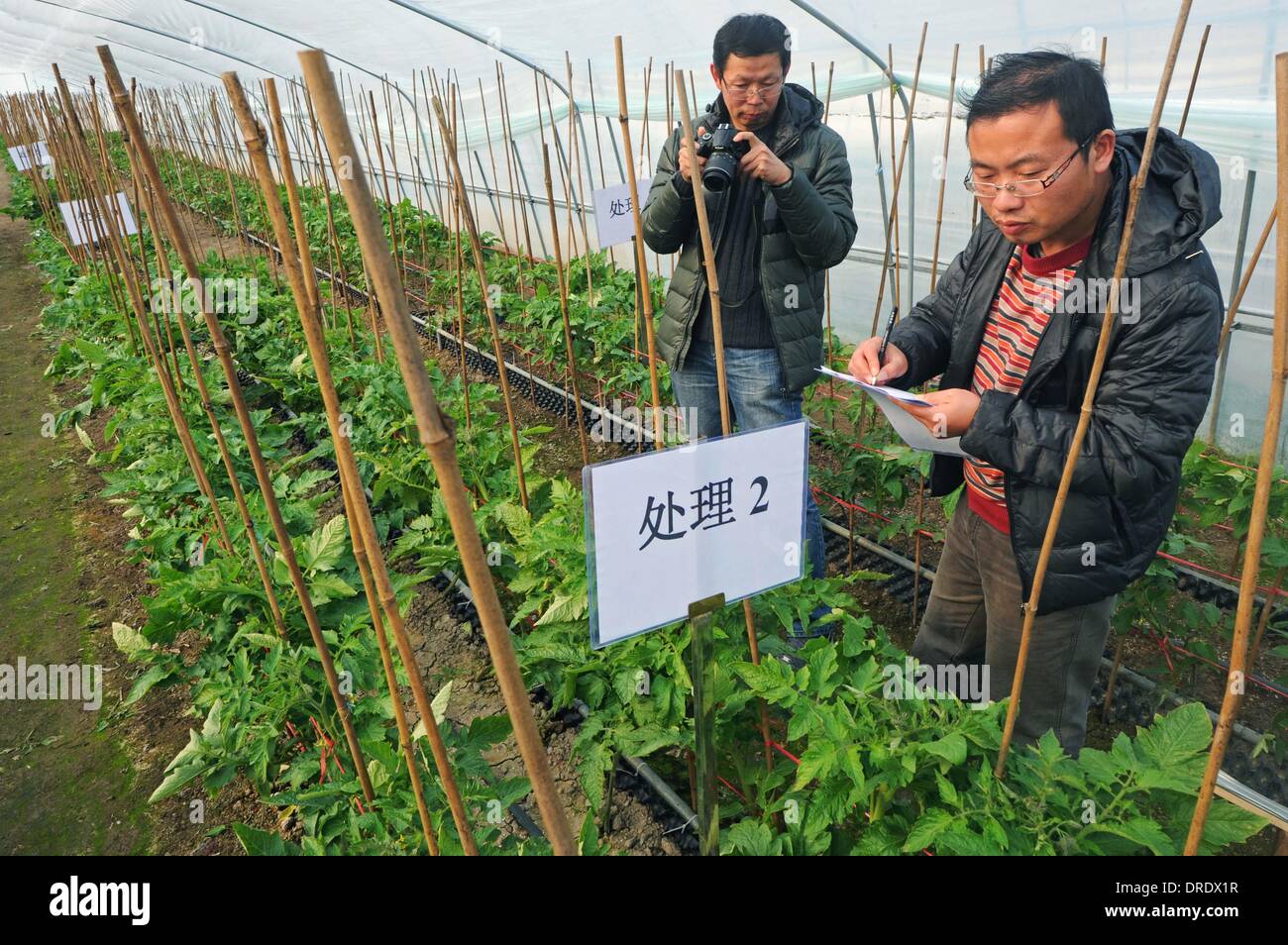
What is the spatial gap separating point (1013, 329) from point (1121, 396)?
0.95 ft

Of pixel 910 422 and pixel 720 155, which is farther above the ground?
pixel 720 155

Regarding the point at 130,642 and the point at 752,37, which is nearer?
the point at 130,642

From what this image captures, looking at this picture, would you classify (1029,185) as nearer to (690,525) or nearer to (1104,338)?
(1104,338)

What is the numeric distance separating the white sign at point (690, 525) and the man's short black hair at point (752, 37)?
1.30 meters

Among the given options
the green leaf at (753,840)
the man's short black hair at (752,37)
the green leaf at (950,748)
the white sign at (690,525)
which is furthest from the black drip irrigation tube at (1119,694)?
the man's short black hair at (752,37)

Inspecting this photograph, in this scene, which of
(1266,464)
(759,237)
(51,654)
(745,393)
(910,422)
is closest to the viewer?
(1266,464)

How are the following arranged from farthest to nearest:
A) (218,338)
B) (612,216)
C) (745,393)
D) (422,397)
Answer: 1. (612,216)
2. (745,393)
3. (218,338)
4. (422,397)

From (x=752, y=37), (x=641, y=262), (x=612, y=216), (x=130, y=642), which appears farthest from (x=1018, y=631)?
(x=612, y=216)

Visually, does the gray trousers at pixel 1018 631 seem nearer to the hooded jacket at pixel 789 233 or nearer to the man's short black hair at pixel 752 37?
the hooded jacket at pixel 789 233

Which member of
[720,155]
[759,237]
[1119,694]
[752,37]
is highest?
[752,37]

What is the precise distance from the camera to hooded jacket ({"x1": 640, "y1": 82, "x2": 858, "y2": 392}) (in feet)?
7.20

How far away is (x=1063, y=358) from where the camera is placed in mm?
1471
